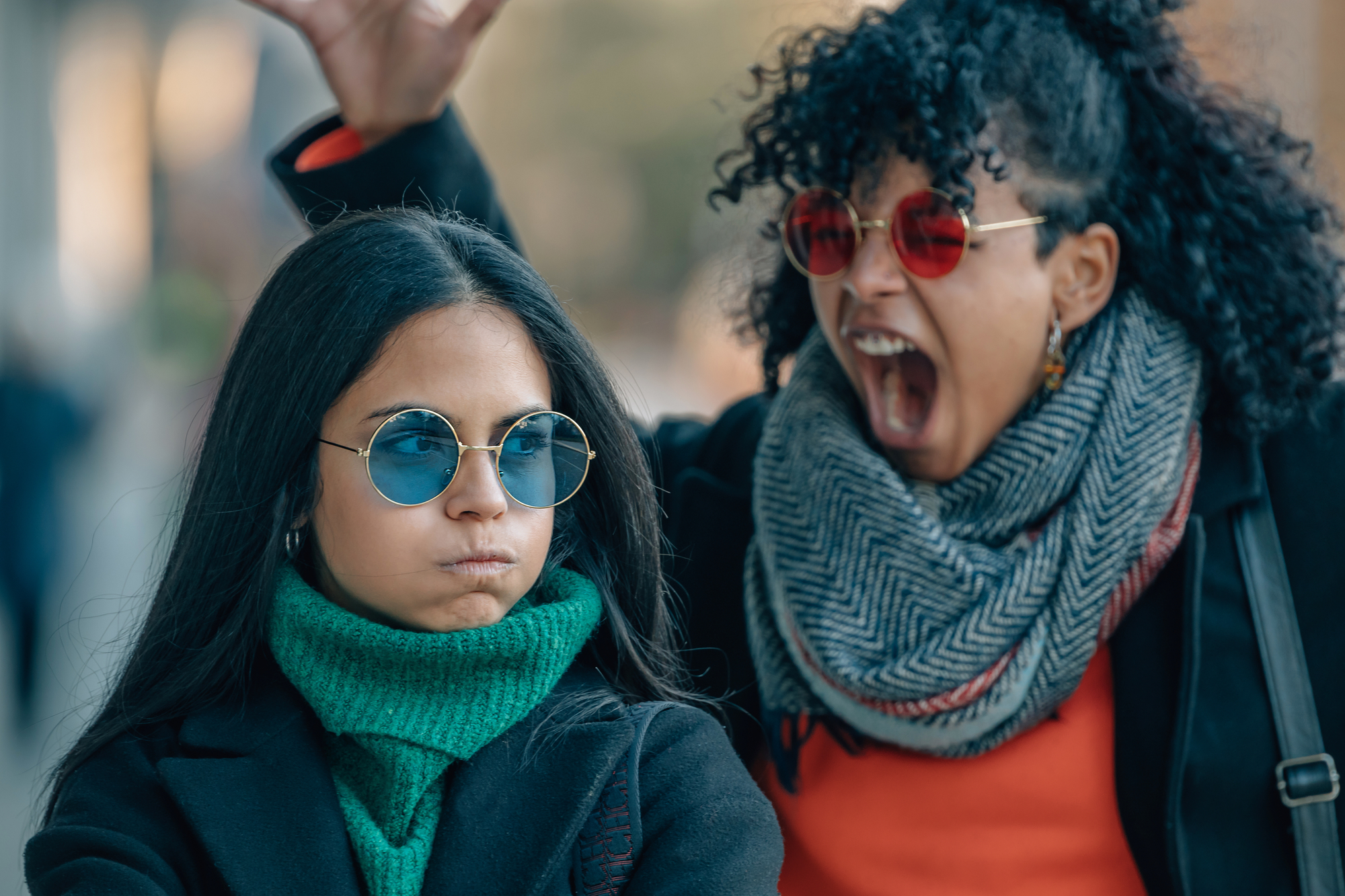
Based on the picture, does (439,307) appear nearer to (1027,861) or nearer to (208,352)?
(1027,861)

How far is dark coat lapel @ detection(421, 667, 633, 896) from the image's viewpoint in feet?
5.38

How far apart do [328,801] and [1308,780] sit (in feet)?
5.42

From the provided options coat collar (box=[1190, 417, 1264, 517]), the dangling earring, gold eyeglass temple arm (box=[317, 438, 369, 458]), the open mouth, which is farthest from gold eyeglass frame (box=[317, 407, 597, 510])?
coat collar (box=[1190, 417, 1264, 517])

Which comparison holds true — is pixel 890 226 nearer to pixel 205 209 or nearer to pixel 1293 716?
pixel 1293 716

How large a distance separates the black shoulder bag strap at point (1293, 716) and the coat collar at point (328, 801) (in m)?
1.25

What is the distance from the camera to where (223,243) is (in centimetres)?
1063

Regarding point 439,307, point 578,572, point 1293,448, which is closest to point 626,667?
point 578,572

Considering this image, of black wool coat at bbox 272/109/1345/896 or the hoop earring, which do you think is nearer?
the hoop earring

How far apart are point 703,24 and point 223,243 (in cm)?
510

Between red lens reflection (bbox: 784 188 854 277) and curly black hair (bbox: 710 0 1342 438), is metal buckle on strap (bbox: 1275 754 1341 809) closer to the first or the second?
curly black hair (bbox: 710 0 1342 438)

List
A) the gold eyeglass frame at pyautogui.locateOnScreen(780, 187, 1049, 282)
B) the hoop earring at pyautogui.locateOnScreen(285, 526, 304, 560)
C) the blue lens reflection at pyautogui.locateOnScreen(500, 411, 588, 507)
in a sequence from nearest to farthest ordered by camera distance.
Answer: the blue lens reflection at pyautogui.locateOnScreen(500, 411, 588, 507) → the hoop earring at pyautogui.locateOnScreen(285, 526, 304, 560) → the gold eyeglass frame at pyautogui.locateOnScreen(780, 187, 1049, 282)

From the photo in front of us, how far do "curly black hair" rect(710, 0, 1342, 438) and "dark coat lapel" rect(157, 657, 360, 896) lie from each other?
1.51 meters

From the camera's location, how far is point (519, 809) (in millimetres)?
1698

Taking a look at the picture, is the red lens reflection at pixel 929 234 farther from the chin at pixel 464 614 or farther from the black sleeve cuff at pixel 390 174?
the chin at pixel 464 614
